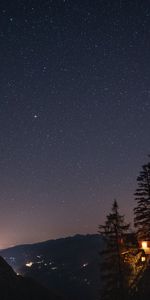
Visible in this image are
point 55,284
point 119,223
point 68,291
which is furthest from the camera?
point 55,284

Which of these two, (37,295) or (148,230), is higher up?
(148,230)

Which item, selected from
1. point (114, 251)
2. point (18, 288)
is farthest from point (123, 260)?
point (18, 288)

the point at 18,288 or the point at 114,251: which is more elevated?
the point at 114,251

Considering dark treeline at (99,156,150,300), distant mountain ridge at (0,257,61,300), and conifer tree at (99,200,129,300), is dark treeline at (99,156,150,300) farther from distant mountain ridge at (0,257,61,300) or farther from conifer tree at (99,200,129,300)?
distant mountain ridge at (0,257,61,300)

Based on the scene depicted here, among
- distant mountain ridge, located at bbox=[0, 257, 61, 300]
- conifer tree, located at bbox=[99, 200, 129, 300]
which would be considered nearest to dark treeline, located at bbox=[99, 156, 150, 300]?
conifer tree, located at bbox=[99, 200, 129, 300]

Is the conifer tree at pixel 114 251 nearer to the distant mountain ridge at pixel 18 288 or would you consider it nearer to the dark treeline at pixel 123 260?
the dark treeline at pixel 123 260

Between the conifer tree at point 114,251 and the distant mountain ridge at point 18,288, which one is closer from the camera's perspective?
the conifer tree at point 114,251

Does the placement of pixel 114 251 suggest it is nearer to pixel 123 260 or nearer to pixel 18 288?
pixel 123 260

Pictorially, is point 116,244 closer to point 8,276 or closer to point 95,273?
point 8,276

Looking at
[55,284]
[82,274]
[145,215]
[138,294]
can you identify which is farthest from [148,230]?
[82,274]

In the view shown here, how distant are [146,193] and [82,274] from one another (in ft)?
551

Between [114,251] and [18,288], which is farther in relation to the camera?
[18,288]

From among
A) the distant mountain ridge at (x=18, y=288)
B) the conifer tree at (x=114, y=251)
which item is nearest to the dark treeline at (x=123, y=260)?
the conifer tree at (x=114, y=251)

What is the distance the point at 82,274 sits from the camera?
616 ft
